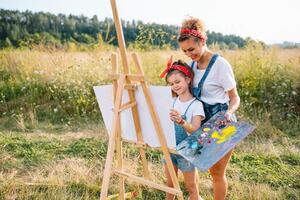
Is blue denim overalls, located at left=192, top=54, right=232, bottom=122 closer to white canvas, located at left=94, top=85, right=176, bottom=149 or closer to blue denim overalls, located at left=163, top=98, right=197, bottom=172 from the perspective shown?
blue denim overalls, located at left=163, top=98, right=197, bottom=172

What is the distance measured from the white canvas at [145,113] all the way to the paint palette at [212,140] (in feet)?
0.38

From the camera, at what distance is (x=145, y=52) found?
7648 mm

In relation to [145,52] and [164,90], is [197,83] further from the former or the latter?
[145,52]

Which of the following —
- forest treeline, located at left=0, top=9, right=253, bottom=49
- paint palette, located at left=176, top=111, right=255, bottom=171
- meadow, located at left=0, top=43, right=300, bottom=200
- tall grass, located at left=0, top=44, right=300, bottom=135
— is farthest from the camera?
forest treeline, located at left=0, top=9, right=253, bottom=49

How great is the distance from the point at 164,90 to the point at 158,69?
4682mm

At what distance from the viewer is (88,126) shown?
19.4 feet

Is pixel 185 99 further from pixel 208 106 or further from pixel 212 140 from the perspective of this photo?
pixel 212 140

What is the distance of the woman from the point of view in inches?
102

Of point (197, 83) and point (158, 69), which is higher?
point (197, 83)

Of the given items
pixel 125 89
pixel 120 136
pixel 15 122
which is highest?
pixel 125 89

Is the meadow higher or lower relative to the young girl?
lower

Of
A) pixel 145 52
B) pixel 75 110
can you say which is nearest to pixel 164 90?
pixel 75 110

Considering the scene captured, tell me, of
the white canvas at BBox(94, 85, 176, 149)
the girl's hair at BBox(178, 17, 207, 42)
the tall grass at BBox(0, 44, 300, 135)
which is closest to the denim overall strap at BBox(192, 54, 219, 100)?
the girl's hair at BBox(178, 17, 207, 42)

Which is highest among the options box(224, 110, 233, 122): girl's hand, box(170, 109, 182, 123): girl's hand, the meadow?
box(170, 109, 182, 123): girl's hand
